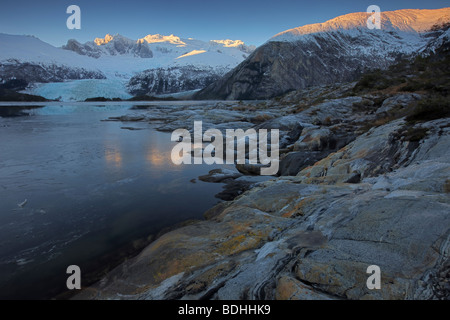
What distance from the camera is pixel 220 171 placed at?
1363 centimetres

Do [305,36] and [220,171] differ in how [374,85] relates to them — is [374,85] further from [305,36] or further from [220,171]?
[305,36]

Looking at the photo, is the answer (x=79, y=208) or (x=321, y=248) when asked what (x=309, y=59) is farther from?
(x=321, y=248)

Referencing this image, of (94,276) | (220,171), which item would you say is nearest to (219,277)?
(94,276)

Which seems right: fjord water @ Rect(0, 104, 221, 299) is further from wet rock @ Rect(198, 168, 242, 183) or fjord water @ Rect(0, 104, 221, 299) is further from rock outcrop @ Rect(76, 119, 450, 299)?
rock outcrop @ Rect(76, 119, 450, 299)

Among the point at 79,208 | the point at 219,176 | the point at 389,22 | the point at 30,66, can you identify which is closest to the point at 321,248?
the point at 79,208

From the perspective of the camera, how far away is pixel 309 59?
144 metres

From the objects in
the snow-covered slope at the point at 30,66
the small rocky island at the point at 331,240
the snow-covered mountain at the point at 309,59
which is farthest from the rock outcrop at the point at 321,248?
the snow-covered slope at the point at 30,66

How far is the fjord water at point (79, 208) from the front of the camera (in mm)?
5797

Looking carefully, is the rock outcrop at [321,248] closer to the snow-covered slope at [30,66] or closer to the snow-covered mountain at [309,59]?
the snow-covered mountain at [309,59]

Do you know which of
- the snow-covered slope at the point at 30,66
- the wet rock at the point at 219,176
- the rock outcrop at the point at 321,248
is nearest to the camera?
the rock outcrop at the point at 321,248

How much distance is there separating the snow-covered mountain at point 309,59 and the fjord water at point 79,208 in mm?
136993

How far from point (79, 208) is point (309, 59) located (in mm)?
157109

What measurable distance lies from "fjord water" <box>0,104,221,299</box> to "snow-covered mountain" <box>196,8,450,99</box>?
136993 millimetres

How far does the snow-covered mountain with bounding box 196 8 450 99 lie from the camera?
14275cm
